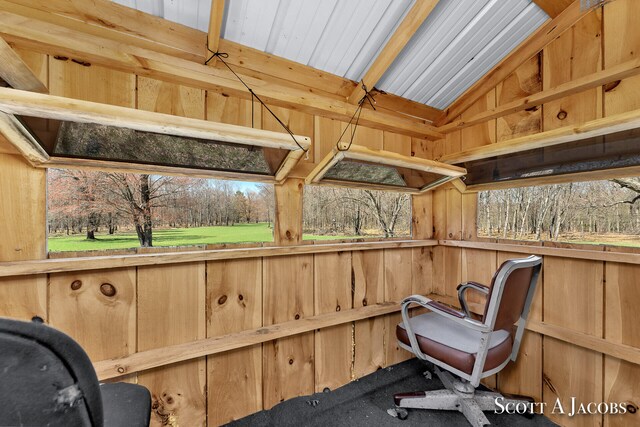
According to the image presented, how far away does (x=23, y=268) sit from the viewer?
3.57 feet

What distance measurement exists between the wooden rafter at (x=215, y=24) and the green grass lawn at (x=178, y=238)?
1.03m

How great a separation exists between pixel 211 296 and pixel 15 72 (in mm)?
1249

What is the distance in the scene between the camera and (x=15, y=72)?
2.78ft

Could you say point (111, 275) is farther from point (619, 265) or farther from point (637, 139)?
point (619, 265)

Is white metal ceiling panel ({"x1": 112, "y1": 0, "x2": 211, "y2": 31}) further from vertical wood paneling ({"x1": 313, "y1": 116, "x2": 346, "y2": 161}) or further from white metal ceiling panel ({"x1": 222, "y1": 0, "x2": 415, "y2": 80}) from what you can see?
vertical wood paneling ({"x1": 313, "y1": 116, "x2": 346, "y2": 161})

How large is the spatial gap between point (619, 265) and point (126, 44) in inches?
115

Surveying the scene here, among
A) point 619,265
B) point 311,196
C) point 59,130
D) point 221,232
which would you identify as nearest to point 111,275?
point 221,232

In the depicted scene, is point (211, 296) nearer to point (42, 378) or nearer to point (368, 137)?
point (42, 378)

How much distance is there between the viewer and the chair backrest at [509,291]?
1.29 m

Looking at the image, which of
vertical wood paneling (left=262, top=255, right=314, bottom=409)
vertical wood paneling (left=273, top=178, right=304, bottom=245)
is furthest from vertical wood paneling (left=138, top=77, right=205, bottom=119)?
vertical wood paneling (left=262, top=255, right=314, bottom=409)

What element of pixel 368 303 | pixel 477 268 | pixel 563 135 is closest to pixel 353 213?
pixel 368 303

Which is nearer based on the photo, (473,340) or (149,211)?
(149,211)

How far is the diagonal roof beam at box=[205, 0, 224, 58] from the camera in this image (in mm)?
1115

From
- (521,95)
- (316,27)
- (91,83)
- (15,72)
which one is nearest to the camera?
(15,72)
